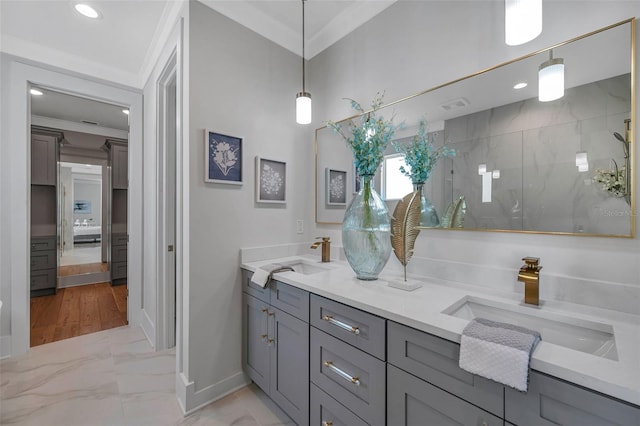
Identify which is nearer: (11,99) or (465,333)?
(465,333)

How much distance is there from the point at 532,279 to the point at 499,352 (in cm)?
51

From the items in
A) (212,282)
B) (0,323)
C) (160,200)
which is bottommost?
(0,323)

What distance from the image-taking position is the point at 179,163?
176 centimetres

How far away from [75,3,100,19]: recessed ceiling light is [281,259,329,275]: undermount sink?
2.30 m

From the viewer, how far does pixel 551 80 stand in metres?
1.14

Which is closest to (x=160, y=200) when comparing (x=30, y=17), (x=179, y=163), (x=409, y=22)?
(x=179, y=163)

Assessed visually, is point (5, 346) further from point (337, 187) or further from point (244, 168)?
point (337, 187)

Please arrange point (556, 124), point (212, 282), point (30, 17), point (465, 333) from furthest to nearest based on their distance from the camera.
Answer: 1. point (30, 17)
2. point (212, 282)
3. point (556, 124)
4. point (465, 333)

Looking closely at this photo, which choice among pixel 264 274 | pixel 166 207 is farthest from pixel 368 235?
pixel 166 207

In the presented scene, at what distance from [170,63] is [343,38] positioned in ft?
4.43

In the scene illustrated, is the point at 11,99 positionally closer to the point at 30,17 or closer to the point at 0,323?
the point at 30,17

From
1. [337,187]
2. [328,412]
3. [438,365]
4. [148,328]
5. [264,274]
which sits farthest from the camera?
[148,328]

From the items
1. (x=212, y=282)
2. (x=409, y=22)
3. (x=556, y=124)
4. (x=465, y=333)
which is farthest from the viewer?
(x=212, y=282)

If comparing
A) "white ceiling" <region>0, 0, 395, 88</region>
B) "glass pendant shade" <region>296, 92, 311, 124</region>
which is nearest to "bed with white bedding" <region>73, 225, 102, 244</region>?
"white ceiling" <region>0, 0, 395, 88</region>
